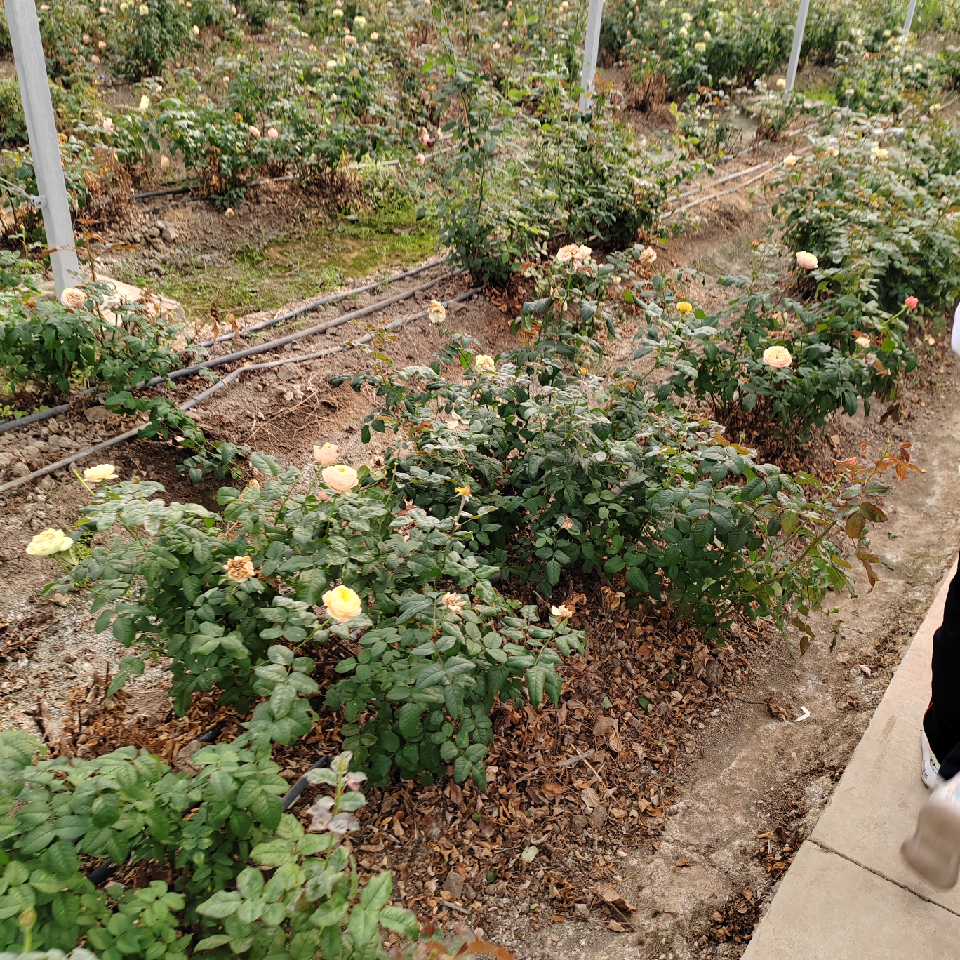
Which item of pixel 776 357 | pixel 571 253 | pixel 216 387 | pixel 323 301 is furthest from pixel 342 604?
pixel 323 301

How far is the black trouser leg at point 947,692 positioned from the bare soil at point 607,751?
337 mm

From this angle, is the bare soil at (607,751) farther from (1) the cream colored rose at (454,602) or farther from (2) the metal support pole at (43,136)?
(2) the metal support pole at (43,136)

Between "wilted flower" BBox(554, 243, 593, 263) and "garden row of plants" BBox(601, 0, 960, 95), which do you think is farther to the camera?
"garden row of plants" BBox(601, 0, 960, 95)

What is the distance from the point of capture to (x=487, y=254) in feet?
15.7

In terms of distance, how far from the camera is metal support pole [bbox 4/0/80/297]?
349 cm

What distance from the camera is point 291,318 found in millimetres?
4609

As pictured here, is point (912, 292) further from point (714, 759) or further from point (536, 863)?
point (536, 863)

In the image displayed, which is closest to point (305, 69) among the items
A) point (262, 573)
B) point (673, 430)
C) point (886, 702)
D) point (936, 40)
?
point (673, 430)

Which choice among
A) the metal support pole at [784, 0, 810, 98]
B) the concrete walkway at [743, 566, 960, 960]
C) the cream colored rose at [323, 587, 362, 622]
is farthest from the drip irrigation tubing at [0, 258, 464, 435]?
the metal support pole at [784, 0, 810, 98]

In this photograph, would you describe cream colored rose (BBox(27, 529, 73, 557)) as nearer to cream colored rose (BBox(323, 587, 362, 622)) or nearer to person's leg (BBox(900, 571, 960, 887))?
cream colored rose (BBox(323, 587, 362, 622))

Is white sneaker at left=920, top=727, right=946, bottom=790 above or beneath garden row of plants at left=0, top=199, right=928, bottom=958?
beneath

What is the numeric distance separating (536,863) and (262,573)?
3.56 feet

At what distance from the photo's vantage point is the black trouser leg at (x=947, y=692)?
80.7 inches

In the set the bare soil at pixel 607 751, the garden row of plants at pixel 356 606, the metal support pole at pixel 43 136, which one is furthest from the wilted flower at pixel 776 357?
the metal support pole at pixel 43 136
